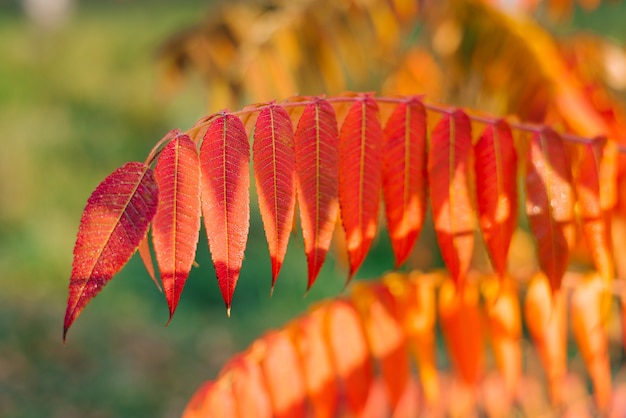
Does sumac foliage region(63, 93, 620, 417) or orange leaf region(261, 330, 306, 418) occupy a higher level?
sumac foliage region(63, 93, 620, 417)

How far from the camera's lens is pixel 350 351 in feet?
4.02

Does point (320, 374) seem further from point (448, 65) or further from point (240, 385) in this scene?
point (448, 65)

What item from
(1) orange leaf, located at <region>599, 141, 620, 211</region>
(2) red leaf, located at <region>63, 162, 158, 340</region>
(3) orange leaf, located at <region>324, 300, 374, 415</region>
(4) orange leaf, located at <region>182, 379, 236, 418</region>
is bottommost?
(4) orange leaf, located at <region>182, 379, 236, 418</region>

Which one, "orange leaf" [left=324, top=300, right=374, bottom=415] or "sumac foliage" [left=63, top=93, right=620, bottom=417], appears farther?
"orange leaf" [left=324, top=300, right=374, bottom=415]

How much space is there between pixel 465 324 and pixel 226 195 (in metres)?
0.71

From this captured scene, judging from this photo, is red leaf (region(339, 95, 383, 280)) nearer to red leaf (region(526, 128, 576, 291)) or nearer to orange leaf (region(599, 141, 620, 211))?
red leaf (region(526, 128, 576, 291))

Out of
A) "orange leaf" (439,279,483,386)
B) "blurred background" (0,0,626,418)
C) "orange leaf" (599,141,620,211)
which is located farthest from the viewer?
"blurred background" (0,0,626,418)

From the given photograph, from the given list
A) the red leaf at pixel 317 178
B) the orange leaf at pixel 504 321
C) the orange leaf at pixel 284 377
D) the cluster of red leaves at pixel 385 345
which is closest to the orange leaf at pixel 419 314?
the cluster of red leaves at pixel 385 345

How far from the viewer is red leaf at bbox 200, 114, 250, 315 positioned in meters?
0.77

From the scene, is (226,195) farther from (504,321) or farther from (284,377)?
(504,321)

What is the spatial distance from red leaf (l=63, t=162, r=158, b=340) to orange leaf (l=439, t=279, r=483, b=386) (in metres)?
0.74

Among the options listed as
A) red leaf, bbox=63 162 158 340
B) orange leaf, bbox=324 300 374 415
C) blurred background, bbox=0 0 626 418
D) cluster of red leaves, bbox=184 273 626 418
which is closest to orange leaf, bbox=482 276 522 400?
cluster of red leaves, bbox=184 273 626 418

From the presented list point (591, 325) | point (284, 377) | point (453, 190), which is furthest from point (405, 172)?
point (591, 325)

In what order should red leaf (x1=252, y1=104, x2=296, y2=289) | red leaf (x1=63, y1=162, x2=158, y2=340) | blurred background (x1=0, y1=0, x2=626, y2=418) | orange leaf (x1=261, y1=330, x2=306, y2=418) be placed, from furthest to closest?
blurred background (x1=0, y1=0, x2=626, y2=418) → orange leaf (x1=261, y1=330, x2=306, y2=418) → red leaf (x1=252, y1=104, x2=296, y2=289) → red leaf (x1=63, y1=162, x2=158, y2=340)
